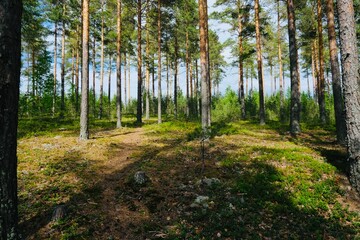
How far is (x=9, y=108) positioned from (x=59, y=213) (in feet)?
8.04

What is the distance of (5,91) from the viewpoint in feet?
10.3

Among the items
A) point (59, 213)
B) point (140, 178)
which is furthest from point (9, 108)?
point (140, 178)

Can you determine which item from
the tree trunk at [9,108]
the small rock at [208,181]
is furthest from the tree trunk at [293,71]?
the tree trunk at [9,108]

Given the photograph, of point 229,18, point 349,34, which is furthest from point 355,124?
point 229,18

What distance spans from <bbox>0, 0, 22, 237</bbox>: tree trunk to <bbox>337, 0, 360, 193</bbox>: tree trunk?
24.9 ft

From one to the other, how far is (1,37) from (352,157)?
8069 mm

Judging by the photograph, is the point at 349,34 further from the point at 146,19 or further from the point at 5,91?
the point at 146,19

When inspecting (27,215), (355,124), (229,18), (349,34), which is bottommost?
(27,215)

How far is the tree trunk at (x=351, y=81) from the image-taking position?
6020 mm

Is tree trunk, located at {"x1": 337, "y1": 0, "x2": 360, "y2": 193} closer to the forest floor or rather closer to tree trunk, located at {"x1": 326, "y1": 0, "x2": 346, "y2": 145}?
the forest floor

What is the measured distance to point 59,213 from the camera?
178 inches

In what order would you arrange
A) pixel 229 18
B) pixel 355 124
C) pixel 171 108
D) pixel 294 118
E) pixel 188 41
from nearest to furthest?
pixel 355 124
pixel 294 118
pixel 229 18
pixel 188 41
pixel 171 108

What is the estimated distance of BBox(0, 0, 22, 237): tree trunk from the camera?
10.2ft

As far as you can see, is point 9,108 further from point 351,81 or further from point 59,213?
point 351,81
